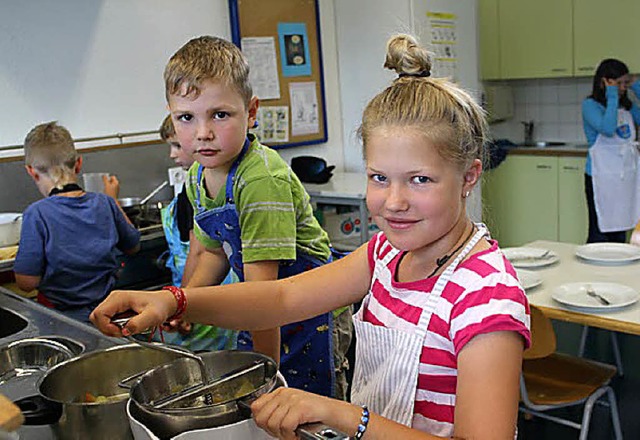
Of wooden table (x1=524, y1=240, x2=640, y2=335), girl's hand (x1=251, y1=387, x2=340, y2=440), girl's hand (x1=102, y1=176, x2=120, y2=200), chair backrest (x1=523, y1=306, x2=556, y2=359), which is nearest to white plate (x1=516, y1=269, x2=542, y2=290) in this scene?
wooden table (x1=524, y1=240, x2=640, y2=335)

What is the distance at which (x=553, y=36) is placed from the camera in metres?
4.66

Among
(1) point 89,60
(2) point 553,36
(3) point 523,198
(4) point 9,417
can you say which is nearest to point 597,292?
(4) point 9,417

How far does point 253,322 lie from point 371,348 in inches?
8.9

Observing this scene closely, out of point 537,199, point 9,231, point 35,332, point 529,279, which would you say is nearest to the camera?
point 35,332

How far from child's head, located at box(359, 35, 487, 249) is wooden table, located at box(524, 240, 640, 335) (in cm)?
106

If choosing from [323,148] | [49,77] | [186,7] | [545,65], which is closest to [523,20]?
[545,65]

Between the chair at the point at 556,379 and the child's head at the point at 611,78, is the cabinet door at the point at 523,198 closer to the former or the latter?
the child's head at the point at 611,78

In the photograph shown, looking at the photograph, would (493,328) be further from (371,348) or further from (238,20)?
(238,20)

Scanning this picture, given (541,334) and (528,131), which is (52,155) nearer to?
(541,334)

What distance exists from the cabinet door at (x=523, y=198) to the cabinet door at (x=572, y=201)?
0.04m

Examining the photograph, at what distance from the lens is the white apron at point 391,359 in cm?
97

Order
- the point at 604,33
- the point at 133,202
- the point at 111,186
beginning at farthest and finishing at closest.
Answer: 1. the point at 604,33
2. the point at 133,202
3. the point at 111,186

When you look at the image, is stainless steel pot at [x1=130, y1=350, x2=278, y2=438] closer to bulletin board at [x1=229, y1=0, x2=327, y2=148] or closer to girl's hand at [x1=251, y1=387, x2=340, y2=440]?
girl's hand at [x1=251, y1=387, x2=340, y2=440]

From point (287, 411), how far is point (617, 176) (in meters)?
4.06
